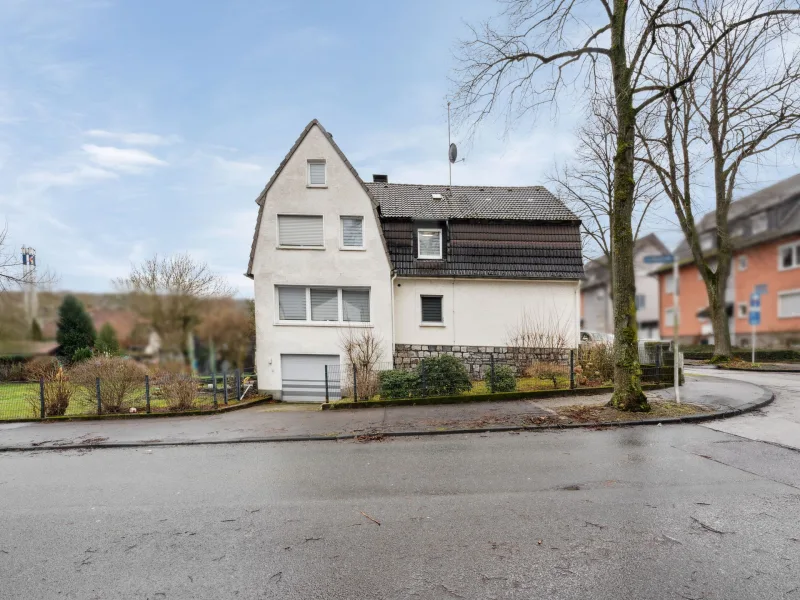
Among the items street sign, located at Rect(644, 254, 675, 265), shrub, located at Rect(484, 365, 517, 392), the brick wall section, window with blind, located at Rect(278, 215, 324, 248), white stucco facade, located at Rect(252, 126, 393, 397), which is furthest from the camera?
the brick wall section

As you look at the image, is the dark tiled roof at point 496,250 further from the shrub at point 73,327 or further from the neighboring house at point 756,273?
the shrub at point 73,327

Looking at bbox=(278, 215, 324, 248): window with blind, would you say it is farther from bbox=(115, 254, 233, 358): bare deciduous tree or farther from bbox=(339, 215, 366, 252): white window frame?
bbox=(115, 254, 233, 358): bare deciduous tree

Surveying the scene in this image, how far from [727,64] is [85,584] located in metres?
25.9

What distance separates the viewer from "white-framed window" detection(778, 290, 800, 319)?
18531mm

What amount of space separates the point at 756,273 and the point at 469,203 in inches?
438

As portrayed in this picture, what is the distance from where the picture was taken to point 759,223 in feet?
21.2

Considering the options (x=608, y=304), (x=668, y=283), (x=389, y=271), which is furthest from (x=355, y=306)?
(x=668, y=283)

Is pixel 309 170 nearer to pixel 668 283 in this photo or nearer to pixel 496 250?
pixel 496 250

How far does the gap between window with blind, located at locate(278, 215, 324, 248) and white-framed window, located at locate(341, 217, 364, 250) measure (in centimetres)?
91

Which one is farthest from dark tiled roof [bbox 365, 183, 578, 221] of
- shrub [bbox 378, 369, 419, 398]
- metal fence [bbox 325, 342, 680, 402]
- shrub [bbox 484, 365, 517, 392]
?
shrub [bbox 484, 365, 517, 392]

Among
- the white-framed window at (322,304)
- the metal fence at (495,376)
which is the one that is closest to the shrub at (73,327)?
the metal fence at (495,376)

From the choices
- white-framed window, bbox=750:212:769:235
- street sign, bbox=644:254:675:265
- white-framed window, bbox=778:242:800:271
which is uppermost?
white-framed window, bbox=778:242:800:271

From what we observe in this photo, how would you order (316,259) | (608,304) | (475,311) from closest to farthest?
(608,304) → (316,259) → (475,311)

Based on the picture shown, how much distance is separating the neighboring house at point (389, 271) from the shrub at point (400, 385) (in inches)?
142
